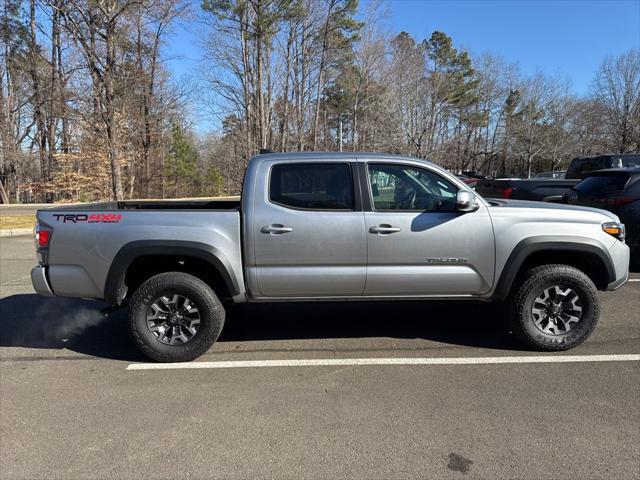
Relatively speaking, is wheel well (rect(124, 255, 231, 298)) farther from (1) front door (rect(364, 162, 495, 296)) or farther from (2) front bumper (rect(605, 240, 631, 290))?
(2) front bumper (rect(605, 240, 631, 290))

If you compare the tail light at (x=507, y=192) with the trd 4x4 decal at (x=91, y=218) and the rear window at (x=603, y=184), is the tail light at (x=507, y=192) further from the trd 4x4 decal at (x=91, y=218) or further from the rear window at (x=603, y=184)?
the trd 4x4 decal at (x=91, y=218)

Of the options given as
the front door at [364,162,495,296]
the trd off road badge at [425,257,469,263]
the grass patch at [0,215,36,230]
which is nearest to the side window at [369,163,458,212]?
the front door at [364,162,495,296]

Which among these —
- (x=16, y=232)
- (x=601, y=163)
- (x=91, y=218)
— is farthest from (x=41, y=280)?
(x=601, y=163)

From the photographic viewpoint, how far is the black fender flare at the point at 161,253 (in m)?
4.07

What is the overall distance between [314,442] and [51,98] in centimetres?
3410

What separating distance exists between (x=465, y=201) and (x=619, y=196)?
17.3 feet

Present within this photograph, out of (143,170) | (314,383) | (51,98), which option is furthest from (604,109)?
(314,383)

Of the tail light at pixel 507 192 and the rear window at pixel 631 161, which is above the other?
the rear window at pixel 631 161

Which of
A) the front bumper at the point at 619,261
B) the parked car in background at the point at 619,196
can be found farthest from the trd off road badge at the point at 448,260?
the parked car in background at the point at 619,196

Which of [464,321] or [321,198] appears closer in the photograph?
[321,198]

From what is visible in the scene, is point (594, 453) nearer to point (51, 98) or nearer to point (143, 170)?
point (143, 170)

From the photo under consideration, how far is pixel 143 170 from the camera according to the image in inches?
1225

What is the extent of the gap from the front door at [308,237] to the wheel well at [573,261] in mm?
1669

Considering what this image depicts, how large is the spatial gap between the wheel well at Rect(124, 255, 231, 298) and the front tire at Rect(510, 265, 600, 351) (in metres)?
2.80
